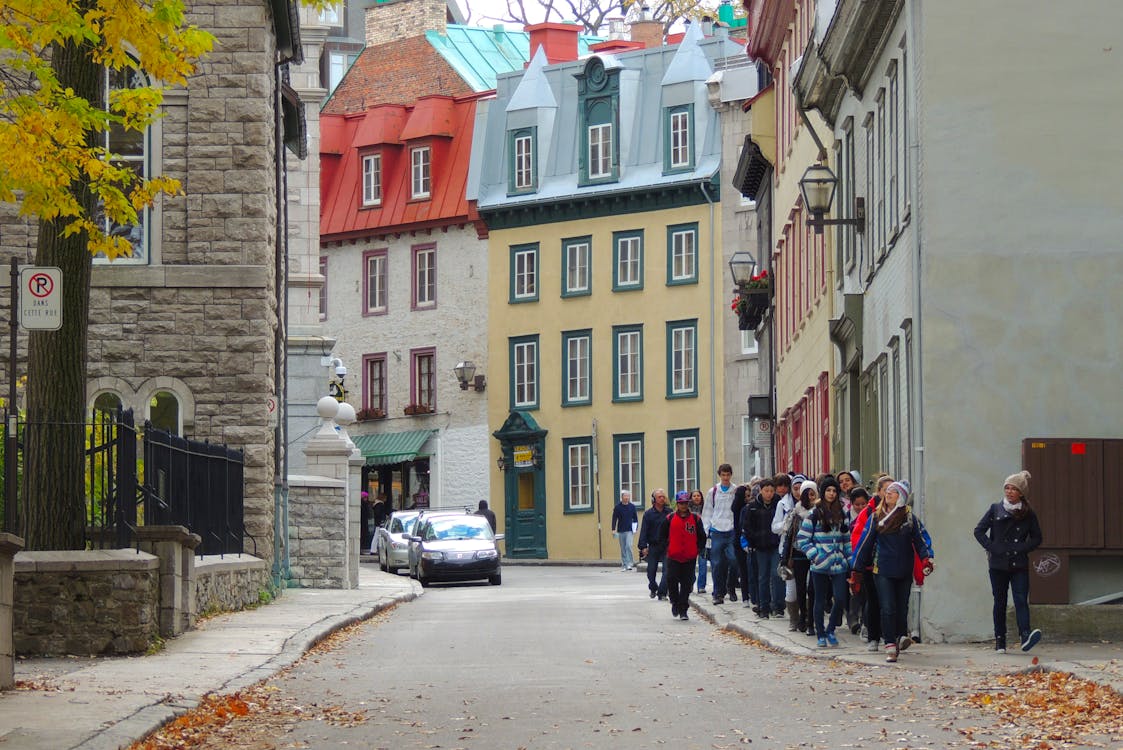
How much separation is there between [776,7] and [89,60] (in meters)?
21.8

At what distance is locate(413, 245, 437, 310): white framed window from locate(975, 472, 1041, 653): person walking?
4565 centimetres

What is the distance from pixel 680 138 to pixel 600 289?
4.57 m

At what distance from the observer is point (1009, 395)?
21.0 metres

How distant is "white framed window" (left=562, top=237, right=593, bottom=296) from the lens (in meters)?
60.9

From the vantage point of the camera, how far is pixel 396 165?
65875mm

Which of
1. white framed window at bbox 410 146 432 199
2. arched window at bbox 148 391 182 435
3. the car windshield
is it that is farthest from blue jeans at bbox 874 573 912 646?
white framed window at bbox 410 146 432 199

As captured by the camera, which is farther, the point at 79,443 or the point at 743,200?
the point at 743,200

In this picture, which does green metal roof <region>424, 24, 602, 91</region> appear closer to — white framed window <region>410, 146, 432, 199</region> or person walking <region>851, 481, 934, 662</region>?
white framed window <region>410, 146, 432, 199</region>

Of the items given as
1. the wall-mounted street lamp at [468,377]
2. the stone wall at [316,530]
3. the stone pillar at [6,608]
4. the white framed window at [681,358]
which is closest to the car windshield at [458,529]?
the stone wall at [316,530]

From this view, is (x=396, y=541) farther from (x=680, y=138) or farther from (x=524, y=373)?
(x=680, y=138)

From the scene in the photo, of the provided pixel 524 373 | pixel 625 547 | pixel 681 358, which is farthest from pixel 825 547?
pixel 524 373

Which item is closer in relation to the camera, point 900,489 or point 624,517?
point 900,489

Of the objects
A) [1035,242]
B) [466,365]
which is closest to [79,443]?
[1035,242]

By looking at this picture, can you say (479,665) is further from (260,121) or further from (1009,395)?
(260,121)
